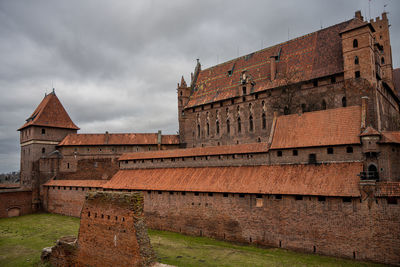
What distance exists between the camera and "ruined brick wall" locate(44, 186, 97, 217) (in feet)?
106

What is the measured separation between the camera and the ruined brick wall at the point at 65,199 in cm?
3219

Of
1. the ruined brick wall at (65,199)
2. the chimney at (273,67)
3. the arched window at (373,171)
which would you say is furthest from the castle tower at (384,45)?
the ruined brick wall at (65,199)

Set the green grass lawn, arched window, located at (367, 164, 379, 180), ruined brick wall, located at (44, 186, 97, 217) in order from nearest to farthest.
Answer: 1. the green grass lawn
2. arched window, located at (367, 164, 379, 180)
3. ruined brick wall, located at (44, 186, 97, 217)

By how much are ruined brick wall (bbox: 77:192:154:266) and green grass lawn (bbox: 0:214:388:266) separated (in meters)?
4.15

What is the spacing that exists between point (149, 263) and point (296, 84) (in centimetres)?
2336

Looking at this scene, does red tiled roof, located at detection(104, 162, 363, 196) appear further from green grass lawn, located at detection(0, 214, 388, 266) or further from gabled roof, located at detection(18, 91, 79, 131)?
gabled roof, located at detection(18, 91, 79, 131)

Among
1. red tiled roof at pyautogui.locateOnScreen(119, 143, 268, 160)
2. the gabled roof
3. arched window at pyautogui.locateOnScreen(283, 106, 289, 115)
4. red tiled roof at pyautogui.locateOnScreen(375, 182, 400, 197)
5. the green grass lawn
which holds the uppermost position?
the gabled roof

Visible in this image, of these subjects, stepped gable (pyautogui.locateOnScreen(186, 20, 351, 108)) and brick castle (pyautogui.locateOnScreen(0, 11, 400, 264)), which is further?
stepped gable (pyautogui.locateOnScreen(186, 20, 351, 108))

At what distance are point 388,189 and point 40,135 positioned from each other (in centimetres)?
3870

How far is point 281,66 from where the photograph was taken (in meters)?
32.9

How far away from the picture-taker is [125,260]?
13.2 meters

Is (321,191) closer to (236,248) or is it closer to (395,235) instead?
(395,235)

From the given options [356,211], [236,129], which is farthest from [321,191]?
Result: [236,129]

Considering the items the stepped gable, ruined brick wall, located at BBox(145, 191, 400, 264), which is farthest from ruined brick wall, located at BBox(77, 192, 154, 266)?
the stepped gable
